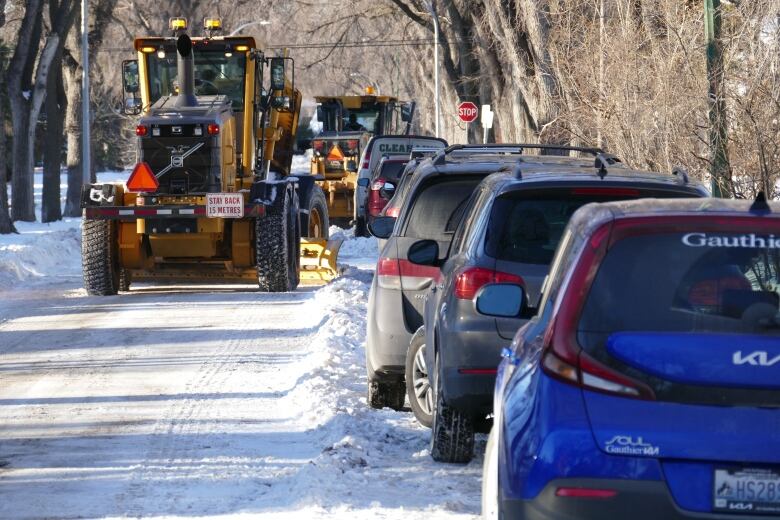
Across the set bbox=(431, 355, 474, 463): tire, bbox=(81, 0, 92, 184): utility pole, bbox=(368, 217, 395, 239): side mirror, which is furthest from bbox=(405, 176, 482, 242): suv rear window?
bbox=(81, 0, 92, 184): utility pole

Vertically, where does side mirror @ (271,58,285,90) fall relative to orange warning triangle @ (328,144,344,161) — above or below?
above

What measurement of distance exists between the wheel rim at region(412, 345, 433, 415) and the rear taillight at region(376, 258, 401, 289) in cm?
63

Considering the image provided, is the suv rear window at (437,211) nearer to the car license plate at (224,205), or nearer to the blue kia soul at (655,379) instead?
the blue kia soul at (655,379)

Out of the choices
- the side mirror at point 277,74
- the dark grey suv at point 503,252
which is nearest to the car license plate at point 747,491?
the dark grey suv at point 503,252

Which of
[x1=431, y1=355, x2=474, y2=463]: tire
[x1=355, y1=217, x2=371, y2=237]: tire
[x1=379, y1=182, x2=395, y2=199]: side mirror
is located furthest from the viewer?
[x1=355, y1=217, x2=371, y2=237]: tire

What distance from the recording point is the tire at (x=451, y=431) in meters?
7.63

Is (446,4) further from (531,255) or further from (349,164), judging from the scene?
(531,255)

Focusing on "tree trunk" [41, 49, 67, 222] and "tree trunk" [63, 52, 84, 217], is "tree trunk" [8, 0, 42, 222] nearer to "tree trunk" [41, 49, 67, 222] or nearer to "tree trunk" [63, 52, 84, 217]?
"tree trunk" [41, 49, 67, 222]

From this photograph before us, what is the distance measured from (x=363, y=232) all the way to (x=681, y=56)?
A: 1201 cm

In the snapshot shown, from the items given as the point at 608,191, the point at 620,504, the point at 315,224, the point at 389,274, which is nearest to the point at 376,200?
the point at 315,224

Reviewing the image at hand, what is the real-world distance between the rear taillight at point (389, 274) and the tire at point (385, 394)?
745mm

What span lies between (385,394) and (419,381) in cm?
83

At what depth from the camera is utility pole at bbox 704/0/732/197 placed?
1378 cm

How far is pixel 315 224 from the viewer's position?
69.7ft
